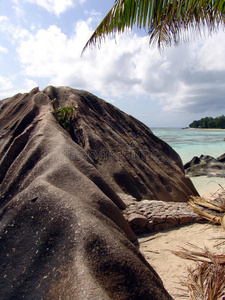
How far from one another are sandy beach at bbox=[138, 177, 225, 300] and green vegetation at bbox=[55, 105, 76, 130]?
3.90 meters

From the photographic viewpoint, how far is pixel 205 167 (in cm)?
1738

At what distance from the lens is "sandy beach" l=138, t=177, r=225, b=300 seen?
10.4 feet

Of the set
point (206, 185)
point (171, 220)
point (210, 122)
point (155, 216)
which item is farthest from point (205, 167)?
point (210, 122)

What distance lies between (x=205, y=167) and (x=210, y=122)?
219 feet

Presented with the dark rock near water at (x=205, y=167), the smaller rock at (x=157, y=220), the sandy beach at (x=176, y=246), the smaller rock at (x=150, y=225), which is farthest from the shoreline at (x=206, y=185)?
the smaller rock at (x=150, y=225)

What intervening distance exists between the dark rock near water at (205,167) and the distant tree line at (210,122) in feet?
199

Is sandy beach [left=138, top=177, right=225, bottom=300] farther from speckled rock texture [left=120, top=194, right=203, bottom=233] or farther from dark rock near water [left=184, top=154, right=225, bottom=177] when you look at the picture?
dark rock near water [left=184, top=154, right=225, bottom=177]

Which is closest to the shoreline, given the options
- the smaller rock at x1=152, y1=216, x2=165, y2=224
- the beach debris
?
the beach debris

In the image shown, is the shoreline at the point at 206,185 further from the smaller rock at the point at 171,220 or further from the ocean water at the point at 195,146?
the ocean water at the point at 195,146

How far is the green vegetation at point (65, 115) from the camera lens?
22.5 ft

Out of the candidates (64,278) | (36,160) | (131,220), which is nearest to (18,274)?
(64,278)

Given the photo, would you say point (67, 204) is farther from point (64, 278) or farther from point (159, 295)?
point (159, 295)

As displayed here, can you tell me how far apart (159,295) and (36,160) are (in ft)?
9.35

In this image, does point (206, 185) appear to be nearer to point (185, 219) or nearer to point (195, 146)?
point (185, 219)
